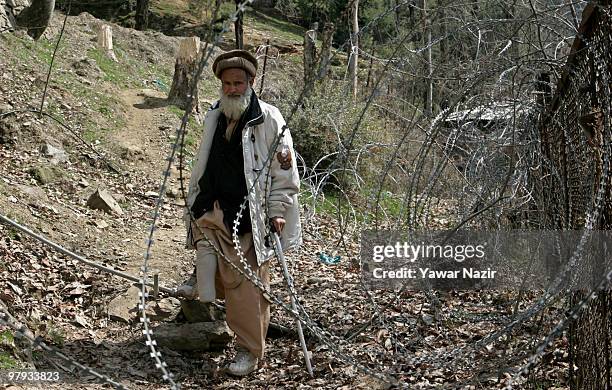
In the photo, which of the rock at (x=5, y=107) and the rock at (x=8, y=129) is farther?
the rock at (x=5, y=107)

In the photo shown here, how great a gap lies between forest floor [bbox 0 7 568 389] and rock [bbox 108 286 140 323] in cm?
4

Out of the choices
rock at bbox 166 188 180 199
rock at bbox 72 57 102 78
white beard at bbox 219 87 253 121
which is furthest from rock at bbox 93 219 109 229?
rock at bbox 72 57 102 78

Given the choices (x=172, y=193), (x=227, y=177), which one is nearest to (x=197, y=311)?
(x=227, y=177)

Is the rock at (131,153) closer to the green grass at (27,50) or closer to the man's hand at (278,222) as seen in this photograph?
the green grass at (27,50)

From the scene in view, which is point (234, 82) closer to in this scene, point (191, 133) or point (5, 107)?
point (5, 107)

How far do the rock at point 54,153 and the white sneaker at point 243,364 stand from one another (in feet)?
15.6

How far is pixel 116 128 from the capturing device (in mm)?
11297

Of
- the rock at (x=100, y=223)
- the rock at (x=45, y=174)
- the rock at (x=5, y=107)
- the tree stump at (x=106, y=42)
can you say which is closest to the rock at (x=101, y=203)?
the rock at (x=100, y=223)

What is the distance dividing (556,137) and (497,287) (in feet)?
8.21

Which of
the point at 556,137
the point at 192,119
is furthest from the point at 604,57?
the point at 192,119

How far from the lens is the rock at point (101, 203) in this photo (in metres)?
8.05

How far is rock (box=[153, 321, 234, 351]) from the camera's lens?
17.0 ft

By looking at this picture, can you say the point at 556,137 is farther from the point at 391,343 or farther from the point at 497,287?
the point at 497,287

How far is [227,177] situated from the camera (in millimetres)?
4898
